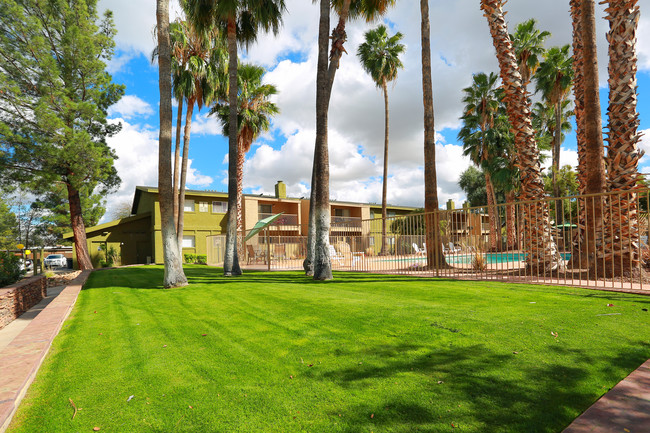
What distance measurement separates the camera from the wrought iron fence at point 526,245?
8.06 m

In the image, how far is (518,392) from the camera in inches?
116

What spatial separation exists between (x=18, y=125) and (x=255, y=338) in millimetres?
21085

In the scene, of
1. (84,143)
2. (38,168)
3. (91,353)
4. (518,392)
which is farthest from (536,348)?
(38,168)

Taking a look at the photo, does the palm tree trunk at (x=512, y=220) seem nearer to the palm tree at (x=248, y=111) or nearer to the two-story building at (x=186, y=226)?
the two-story building at (x=186, y=226)

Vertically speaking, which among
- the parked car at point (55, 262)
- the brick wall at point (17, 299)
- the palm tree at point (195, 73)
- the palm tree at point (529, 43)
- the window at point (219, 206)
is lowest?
the parked car at point (55, 262)

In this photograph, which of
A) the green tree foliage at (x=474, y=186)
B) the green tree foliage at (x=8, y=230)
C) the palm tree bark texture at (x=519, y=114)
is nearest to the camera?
the palm tree bark texture at (x=519, y=114)

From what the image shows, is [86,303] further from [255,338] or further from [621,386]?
[621,386]

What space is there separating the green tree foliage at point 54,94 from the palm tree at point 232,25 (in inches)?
371

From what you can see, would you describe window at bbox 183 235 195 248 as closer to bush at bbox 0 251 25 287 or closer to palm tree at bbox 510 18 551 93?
bush at bbox 0 251 25 287

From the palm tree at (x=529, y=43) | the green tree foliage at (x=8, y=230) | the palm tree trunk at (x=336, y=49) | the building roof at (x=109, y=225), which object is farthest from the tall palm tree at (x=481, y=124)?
the green tree foliage at (x=8, y=230)

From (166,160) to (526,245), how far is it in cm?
1160

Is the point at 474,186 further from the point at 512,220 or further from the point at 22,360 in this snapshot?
the point at 22,360

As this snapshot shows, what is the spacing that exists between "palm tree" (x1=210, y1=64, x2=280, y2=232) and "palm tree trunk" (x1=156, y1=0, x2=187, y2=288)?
13.4 metres

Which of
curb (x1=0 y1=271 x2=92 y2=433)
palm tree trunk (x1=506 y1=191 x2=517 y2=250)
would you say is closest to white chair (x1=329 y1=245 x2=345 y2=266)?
palm tree trunk (x1=506 y1=191 x2=517 y2=250)
